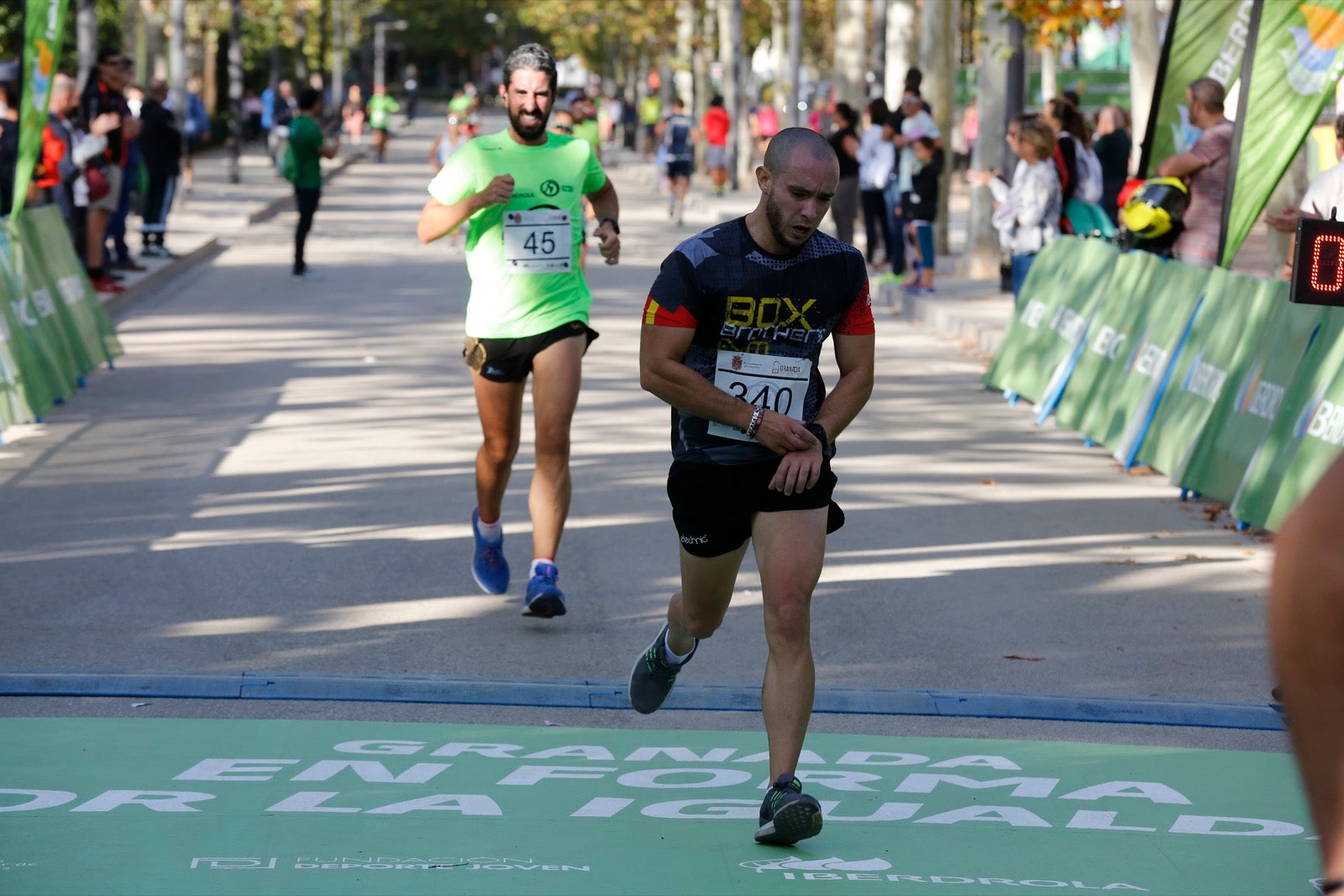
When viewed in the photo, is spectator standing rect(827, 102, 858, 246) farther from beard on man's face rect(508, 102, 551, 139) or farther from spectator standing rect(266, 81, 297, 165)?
spectator standing rect(266, 81, 297, 165)

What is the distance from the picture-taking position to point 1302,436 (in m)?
8.94

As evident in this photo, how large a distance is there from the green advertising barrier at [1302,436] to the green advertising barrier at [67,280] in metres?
7.86

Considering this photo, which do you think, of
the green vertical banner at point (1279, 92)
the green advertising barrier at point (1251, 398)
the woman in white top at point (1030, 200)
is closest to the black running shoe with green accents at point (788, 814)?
the green advertising barrier at point (1251, 398)

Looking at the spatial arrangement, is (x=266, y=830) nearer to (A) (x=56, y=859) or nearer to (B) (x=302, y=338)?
(A) (x=56, y=859)

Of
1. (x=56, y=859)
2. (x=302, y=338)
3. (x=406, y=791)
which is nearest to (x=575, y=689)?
(x=406, y=791)

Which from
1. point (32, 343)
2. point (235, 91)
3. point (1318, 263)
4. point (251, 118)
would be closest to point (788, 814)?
point (1318, 263)

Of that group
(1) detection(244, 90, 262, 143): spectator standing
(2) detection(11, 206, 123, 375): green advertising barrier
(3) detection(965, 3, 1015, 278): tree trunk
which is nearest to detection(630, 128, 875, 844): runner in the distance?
(2) detection(11, 206, 123, 375): green advertising barrier

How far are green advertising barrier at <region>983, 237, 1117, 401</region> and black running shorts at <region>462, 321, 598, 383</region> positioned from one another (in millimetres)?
6293

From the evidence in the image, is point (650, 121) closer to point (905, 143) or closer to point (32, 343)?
point (905, 143)

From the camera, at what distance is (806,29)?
74.6m

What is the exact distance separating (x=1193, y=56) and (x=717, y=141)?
24.5 meters

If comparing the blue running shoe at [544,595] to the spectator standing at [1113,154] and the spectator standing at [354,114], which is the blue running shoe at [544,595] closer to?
the spectator standing at [1113,154]

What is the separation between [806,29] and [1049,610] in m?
68.7

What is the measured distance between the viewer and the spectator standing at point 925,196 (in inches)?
770
